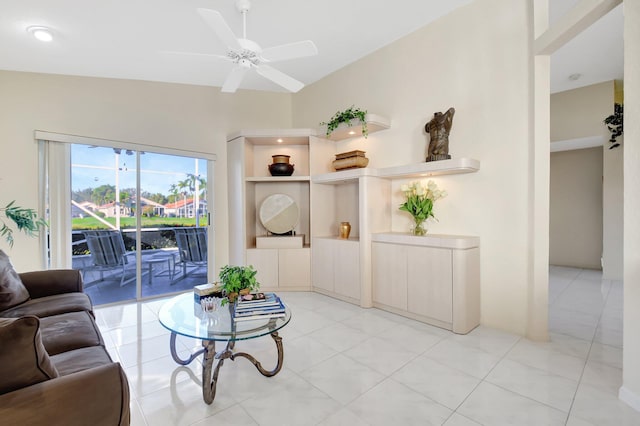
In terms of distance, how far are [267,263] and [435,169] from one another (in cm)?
248

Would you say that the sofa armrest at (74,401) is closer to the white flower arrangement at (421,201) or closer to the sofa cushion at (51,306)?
the sofa cushion at (51,306)

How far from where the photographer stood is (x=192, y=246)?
171 inches

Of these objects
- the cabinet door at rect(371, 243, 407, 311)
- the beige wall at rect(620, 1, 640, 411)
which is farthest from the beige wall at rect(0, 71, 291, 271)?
the beige wall at rect(620, 1, 640, 411)

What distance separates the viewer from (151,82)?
12.8 feet

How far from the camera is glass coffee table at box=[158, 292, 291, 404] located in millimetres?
1732

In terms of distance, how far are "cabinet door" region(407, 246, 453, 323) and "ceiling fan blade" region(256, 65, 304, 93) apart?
1.95 meters

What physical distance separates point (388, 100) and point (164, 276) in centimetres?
386

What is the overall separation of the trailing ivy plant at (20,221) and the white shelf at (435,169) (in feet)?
Answer: 11.8

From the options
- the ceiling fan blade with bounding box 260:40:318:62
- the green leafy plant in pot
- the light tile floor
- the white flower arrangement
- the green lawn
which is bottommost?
the light tile floor

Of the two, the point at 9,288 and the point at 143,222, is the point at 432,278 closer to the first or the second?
the point at 9,288

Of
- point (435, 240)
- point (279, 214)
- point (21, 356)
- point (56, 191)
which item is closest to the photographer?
point (21, 356)

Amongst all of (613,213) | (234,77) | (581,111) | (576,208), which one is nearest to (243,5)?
(234,77)

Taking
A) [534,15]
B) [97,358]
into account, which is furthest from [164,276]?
[534,15]

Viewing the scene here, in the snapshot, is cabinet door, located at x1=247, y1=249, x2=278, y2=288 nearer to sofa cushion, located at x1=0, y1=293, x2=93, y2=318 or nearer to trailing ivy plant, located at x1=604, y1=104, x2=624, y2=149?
sofa cushion, located at x1=0, y1=293, x2=93, y2=318
